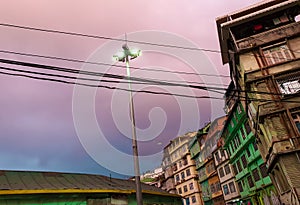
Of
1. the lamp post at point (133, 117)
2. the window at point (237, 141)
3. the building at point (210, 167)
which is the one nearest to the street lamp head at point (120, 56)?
the lamp post at point (133, 117)

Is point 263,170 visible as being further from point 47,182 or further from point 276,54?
point 47,182

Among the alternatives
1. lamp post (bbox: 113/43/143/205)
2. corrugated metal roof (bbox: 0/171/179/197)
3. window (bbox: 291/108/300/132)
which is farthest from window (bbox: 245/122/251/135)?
lamp post (bbox: 113/43/143/205)

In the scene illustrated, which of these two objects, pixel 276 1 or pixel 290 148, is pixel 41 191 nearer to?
pixel 290 148

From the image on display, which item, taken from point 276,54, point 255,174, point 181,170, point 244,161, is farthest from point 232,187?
point 181,170

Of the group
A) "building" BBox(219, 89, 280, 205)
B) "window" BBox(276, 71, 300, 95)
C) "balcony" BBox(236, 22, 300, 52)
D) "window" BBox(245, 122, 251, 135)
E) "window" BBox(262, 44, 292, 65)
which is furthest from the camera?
"window" BBox(245, 122, 251, 135)

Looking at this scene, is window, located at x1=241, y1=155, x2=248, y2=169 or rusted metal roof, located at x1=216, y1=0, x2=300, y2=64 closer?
rusted metal roof, located at x1=216, y1=0, x2=300, y2=64

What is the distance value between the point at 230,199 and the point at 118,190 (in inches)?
1308

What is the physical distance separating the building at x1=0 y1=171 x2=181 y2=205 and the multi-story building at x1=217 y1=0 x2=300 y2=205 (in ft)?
32.3

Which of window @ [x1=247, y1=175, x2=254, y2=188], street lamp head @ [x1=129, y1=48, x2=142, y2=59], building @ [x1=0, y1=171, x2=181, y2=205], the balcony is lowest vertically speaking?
building @ [x1=0, y1=171, x2=181, y2=205]

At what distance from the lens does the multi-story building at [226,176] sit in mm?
38469

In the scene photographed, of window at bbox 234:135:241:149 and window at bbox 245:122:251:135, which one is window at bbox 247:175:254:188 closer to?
window at bbox 234:135:241:149

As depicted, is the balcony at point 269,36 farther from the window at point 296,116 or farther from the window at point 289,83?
the window at point 296,116

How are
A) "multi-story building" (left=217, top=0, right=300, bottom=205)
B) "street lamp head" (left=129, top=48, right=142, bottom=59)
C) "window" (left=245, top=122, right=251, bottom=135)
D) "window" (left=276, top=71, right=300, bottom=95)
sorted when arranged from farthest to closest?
"window" (left=245, top=122, right=251, bottom=135) → "window" (left=276, top=71, right=300, bottom=95) → "multi-story building" (left=217, top=0, right=300, bottom=205) → "street lamp head" (left=129, top=48, right=142, bottom=59)

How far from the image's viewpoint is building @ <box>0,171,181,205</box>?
10688mm
